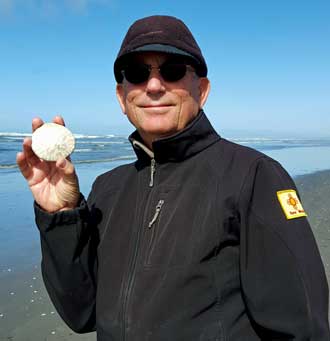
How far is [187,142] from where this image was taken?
2.11 meters

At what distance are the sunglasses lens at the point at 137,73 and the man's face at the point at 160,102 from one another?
23 mm

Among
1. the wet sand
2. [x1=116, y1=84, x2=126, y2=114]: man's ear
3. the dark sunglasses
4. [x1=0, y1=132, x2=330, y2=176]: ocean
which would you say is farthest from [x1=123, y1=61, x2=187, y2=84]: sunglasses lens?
[x1=0, y1=132, x2=330, y2=176]: ocean

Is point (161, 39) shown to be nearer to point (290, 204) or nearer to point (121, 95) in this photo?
point (121, 95)

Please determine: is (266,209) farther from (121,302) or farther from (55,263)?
(55,263)

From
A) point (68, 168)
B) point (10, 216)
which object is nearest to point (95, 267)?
point (68, 168)

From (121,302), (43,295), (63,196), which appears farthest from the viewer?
(43,295)

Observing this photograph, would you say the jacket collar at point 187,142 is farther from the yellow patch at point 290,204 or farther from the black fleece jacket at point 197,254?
the yellow patch at point 290,204

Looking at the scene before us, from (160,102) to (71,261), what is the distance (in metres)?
1.02

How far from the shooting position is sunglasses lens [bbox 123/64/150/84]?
2.21 meters

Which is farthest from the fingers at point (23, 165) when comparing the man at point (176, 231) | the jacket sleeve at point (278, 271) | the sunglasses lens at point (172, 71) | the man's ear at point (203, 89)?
the jacket sleeve at point (278, 271)

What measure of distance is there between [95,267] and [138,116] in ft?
3.04

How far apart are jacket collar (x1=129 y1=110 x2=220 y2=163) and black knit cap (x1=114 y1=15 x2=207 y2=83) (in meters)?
0.35

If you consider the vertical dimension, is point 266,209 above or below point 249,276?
above

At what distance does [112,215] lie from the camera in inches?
90.9
